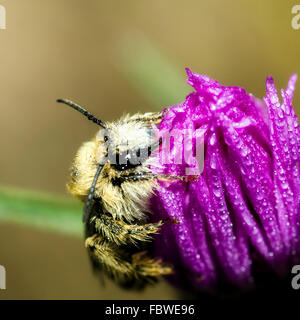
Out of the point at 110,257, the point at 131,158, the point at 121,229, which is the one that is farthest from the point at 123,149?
the point at 110,257

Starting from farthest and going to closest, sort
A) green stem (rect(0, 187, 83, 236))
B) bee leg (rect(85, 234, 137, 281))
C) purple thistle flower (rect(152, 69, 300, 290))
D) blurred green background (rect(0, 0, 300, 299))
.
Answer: blurred green background (rect(0, 0, 300, 299))
green stem (rect(0, 187, 83, 236))
bee leg (rect(85, 234, 137, 281))
purple thistle flower (rect(152, 69, 300, 290))

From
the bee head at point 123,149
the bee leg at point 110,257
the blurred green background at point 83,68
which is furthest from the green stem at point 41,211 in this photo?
the blurred green background at point 83,68

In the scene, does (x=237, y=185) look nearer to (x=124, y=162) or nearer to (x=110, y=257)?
(x=124, y=162)

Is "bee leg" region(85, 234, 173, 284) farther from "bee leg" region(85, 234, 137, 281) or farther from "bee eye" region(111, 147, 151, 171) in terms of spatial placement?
"bee eye" region(111, 147, 151, 171)

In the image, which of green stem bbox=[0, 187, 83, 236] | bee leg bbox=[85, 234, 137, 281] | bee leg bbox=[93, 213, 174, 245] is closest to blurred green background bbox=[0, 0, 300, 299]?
green stem bbox=[0, 187, 83, 236]

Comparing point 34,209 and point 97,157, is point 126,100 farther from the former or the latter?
point 97,157
